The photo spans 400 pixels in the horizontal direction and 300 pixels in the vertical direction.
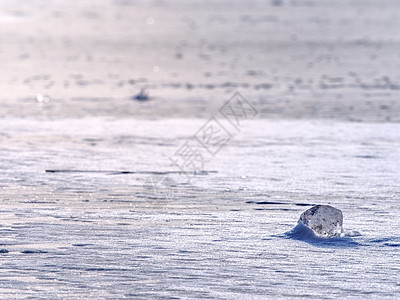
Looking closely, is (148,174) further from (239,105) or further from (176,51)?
(176,51)

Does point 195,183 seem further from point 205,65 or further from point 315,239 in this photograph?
point 205,65

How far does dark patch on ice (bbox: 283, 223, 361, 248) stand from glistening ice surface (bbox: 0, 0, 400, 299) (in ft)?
0.06

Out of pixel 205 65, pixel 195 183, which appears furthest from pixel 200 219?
pixel 205 65

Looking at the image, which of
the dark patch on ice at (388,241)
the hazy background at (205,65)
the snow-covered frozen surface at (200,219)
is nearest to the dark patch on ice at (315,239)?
the snow-covered frozen surface at (200,219)

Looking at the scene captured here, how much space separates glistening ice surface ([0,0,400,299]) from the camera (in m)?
4.35

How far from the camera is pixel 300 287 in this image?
416 centimetres

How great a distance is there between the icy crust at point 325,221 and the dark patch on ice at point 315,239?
36 millimetres

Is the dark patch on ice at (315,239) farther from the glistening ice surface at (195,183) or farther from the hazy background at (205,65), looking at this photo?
the hazy background at (205,65)

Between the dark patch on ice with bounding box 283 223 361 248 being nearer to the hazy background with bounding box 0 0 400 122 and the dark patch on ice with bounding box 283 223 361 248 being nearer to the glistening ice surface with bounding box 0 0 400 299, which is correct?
the glistening ice surface with bounding box 0 0 400 299

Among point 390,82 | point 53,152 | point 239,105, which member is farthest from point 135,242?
point 390,82

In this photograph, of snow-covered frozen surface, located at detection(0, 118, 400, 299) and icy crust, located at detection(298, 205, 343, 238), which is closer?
snow-covered frozen surface, located at detection(0, 118, 400, 299)

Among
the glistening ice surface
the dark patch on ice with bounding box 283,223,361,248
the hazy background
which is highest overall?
the dark patch on ice with bounding box 283,223,361,248

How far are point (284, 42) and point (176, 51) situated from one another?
15.6ft

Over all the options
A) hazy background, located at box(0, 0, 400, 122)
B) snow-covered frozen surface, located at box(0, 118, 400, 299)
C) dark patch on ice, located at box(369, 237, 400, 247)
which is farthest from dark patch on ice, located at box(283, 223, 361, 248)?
hazy background, located at box(0, 0, 400, 122)
